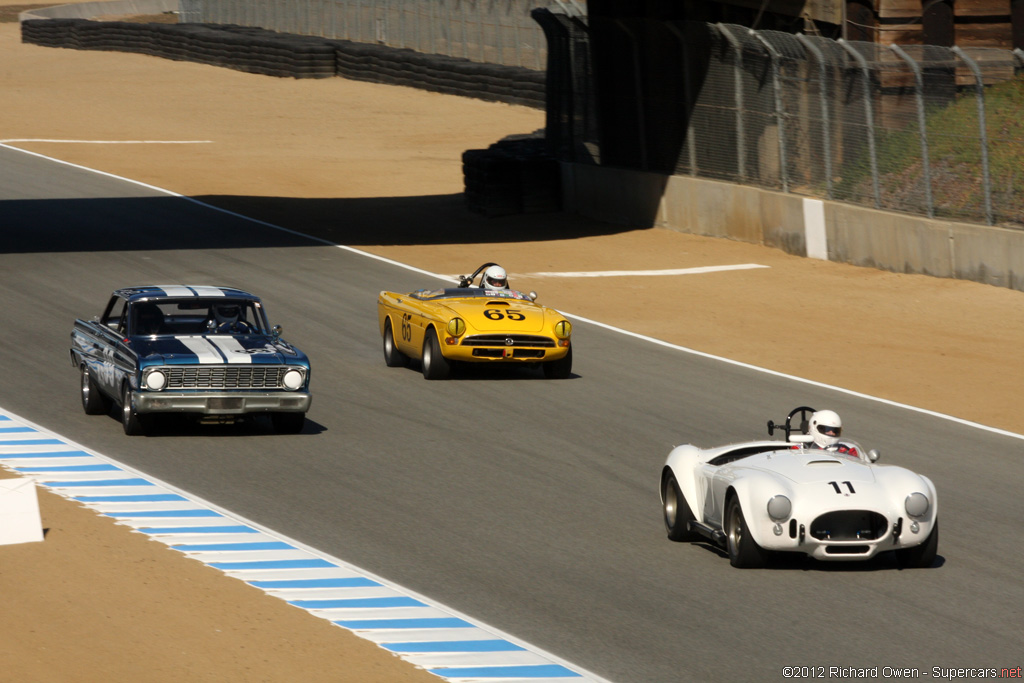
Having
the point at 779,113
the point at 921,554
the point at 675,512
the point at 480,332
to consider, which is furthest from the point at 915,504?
the point at 779,113

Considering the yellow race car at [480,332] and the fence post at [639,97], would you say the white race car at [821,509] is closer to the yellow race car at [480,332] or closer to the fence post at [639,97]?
the yellow race car at [480,332]

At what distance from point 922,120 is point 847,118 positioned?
6.67 feet

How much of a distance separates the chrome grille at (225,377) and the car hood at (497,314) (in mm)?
3571

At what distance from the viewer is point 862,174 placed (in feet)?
81.5

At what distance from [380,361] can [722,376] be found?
13.4 feet

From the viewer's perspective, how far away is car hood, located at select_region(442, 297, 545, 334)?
53.1 feet

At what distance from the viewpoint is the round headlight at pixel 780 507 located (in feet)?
29.2

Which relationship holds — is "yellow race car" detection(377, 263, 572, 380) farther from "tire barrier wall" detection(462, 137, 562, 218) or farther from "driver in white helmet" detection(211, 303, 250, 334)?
"tire barrier wall" detection(462, 137, 562, 218)

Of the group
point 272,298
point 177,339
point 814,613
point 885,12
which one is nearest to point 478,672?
point 814,613

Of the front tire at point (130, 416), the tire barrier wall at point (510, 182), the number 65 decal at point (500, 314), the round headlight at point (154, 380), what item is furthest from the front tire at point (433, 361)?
the tire barrier wall at point (510, 182)

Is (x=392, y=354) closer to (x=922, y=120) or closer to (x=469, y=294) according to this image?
(x=469, y=294)

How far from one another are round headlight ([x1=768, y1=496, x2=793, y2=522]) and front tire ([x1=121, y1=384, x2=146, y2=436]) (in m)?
6.16

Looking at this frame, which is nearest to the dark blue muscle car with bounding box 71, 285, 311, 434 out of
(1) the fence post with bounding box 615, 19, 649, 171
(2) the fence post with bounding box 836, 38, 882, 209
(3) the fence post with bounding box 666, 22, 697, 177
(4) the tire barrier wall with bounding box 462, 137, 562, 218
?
(2) the fence post with bounding box 836, 38, 882, 209

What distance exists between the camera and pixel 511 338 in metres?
16.2
